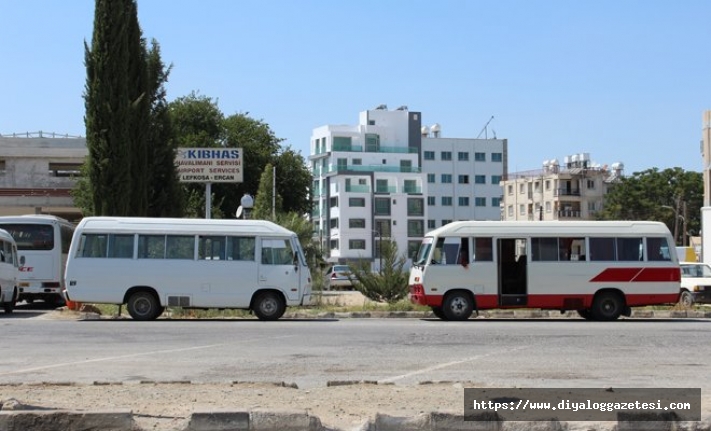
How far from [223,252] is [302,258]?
1.98 m

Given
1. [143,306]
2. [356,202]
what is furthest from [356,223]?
[143,306]

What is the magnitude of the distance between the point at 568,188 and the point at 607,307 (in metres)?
105

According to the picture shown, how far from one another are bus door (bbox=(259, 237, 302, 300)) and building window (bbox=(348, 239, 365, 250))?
83328 mm

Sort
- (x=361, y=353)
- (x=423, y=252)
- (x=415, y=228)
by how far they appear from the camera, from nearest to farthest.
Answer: (x=361, y=353), (x=423, y=252), (x=415, y=228)

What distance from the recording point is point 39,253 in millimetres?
32531

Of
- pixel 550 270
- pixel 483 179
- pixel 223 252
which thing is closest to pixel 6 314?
pixel 223 252

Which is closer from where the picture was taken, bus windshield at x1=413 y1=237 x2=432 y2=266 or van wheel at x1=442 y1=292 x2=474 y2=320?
van wheel at x1=442 y1=292 x2=474 y2=320

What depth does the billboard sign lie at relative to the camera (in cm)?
3662

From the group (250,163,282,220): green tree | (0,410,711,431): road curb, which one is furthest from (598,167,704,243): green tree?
(0,410,711,431): road curb

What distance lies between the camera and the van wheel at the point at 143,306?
24953 millimetres

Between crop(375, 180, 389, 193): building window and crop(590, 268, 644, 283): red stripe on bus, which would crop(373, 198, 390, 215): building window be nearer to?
crop(375, 180, 389, 193): building window

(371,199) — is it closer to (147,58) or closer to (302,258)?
(147,58)

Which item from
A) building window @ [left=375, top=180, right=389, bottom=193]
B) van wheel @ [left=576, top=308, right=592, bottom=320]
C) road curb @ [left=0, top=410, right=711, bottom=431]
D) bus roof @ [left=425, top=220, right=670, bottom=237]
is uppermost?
building window @ [left=375, top=180, right=389, bottom=193]

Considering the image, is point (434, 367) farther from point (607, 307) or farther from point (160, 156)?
point (160, 156)
